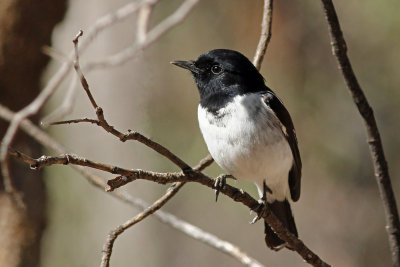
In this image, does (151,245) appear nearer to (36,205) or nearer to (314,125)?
A: (314,125)

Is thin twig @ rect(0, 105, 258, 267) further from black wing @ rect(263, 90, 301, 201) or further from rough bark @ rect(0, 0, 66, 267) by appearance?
black wing @ rect(263, 90, 301, 201)

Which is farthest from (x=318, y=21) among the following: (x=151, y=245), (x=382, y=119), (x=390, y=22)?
(x=151, y=245)

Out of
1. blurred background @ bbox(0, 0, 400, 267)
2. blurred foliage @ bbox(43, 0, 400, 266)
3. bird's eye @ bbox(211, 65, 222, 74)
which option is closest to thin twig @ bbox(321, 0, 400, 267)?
bird's eye @ bbox(211, 65, 222, 74)

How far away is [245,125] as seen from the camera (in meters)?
3.34

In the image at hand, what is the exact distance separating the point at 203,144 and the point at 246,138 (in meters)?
4.83

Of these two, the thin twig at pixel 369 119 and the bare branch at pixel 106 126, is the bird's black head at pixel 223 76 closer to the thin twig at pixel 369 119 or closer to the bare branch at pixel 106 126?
the thin twig at pixel 369 119

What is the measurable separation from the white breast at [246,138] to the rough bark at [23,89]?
1.06 metres

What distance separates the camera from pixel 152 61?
9430 mm

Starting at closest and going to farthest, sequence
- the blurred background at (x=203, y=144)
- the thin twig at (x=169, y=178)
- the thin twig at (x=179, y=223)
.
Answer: the thin twig at (x=169, y=178) → the thin twig at (x=179, y=223) → the blurred background at (x=203, y=144)

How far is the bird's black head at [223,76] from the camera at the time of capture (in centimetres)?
362

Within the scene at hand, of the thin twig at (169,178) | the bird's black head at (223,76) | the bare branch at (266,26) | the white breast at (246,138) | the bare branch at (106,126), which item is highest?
the bird's black head at (223,76)

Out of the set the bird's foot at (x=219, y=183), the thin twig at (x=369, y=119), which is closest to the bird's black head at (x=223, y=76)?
the bird's foot at (x=219, y=183)

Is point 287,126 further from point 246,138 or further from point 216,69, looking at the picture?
point 216,69

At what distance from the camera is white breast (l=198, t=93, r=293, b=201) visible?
336 centimetres
